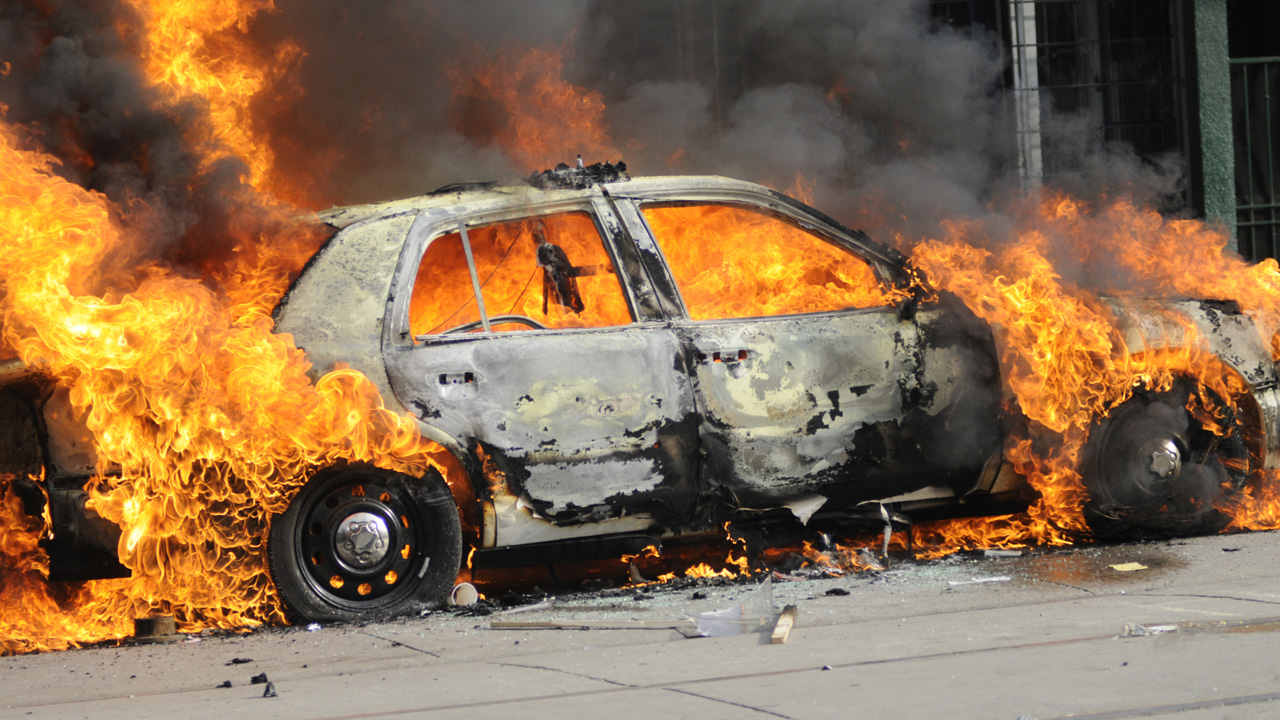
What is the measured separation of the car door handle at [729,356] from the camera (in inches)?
207

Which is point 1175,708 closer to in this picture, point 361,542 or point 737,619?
point 737,619

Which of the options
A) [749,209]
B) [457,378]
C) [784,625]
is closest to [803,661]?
[784,625]

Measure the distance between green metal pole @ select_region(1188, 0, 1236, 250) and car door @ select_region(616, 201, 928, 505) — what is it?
5559 millimetres

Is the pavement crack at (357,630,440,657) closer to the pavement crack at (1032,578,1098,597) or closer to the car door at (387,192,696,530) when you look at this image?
the car door at (387,192,696,530)

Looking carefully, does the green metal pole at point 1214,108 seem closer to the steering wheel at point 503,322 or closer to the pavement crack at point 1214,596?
the pavement crack at point 1214,596

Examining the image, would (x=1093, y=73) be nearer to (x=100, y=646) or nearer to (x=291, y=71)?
(x=291, y=71)

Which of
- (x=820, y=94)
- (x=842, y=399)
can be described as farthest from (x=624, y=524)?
(x=820, y=94)

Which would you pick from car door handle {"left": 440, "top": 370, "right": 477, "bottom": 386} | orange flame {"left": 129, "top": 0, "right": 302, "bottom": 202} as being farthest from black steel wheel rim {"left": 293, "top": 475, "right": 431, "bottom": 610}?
orange flame {"left": 129, "top": 0, "right": 302, "bottom": 202}

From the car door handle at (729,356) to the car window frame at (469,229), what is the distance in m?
0.33

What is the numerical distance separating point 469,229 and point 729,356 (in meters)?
1.13

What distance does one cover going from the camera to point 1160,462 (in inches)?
228

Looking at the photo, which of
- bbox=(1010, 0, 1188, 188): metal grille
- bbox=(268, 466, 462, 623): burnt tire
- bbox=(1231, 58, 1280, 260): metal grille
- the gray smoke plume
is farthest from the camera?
bbox=(1231, 58, 1280, 260): metal grille

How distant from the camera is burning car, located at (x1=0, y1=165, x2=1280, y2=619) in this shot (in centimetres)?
500

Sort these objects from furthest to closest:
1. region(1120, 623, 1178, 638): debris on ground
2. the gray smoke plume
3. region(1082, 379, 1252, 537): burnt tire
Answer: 1. region(1082, 379, 1252, 537): burnt tire
2. the gray smoke plume
3. region(1120, 623, 1178, 638): debris on ground
